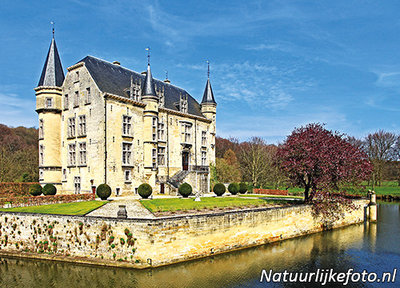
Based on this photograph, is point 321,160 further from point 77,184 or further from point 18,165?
point 18,165

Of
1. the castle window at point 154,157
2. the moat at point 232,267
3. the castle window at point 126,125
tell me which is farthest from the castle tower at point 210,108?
the moat at point 232,267

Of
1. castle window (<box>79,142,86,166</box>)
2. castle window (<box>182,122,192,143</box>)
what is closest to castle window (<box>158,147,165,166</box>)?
castle window (<box>182,122,192,143</box>)

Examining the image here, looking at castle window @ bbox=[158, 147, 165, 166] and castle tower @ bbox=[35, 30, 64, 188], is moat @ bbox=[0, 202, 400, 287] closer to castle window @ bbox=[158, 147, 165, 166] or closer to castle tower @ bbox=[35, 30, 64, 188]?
castle tower @ bbox=[35, 30, 64, 188]

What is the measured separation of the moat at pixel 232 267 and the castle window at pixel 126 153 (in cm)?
1586

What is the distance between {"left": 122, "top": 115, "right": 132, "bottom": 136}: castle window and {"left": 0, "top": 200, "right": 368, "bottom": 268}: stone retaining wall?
1513cm

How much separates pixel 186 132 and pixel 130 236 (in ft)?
85.3

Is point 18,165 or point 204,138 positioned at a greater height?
point 204,138

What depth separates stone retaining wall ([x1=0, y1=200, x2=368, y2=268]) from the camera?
1748 centimetres

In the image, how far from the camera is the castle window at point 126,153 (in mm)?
34594

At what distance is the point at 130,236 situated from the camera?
17.5 m

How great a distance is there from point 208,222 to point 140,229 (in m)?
4.23

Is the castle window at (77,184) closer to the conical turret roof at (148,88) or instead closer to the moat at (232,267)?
the conical turret roof at (148,88)

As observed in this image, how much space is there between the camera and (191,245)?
18.9m

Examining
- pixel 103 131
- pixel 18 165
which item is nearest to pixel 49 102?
pixel 103 131
